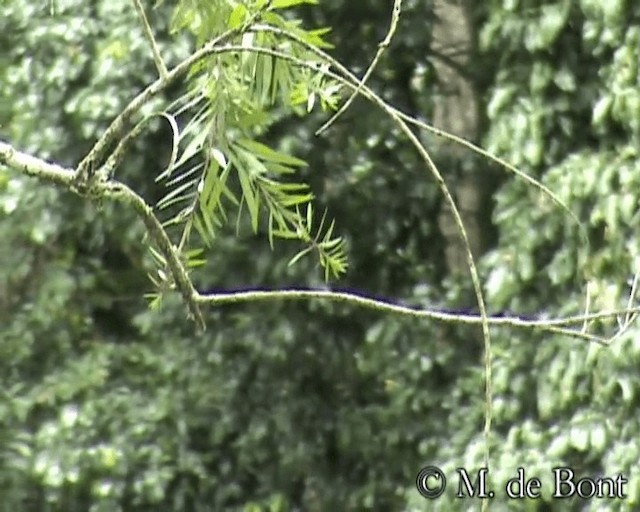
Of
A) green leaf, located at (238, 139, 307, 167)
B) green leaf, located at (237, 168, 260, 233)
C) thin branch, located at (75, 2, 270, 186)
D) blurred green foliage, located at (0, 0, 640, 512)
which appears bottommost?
blurred green foliage, located at (0, 0, 640, 512)

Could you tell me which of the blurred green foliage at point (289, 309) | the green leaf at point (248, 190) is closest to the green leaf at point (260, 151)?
the green leaf at point (248, 190)

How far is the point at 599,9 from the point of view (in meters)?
2.62

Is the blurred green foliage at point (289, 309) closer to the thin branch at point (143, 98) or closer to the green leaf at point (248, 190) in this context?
the green leaf at point (248, 190)

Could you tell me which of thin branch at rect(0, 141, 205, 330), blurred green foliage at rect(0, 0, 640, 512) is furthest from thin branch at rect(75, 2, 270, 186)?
blurred green foliage at rect(0, 0, 640, 512)

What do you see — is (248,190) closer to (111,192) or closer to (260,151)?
(260,151)

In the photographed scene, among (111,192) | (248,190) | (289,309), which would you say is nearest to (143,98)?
(111,192)

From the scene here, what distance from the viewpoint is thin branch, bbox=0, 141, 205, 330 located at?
133 cm

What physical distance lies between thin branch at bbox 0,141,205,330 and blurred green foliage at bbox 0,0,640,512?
147 centimetres

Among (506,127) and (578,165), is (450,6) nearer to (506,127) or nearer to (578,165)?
(506,127)

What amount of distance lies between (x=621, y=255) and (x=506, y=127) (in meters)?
0.39

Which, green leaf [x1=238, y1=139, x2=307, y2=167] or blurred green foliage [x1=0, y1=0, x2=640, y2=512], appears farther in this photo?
blurred green foliage [x1=0, y1=0, x2=640, y2=512]

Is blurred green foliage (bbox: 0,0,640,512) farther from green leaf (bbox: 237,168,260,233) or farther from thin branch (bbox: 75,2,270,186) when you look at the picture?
thin branch (bbox: 75,2,270,186)

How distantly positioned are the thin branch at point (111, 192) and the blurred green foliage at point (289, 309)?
147 cm

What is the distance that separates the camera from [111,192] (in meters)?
1.33
